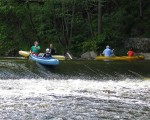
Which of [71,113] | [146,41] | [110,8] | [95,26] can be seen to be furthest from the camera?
[110,8]

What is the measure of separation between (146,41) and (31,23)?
10.8m

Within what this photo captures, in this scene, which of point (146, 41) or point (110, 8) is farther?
point (110, 8)

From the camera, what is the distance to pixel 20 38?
38.7 m

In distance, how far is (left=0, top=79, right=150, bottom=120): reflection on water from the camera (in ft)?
38.9

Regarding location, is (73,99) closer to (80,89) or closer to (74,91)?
(74,91)

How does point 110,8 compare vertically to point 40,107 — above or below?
above

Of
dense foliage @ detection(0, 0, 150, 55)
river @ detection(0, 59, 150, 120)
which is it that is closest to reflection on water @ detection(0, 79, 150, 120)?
river @ detection(0, 59, 150, 120)

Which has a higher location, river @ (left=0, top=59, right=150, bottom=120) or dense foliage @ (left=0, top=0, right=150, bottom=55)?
dense foliage @ (left=0, top=0, right=150, bottom=55)

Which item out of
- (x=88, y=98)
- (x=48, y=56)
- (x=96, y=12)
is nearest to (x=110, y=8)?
(x=96, y=12)

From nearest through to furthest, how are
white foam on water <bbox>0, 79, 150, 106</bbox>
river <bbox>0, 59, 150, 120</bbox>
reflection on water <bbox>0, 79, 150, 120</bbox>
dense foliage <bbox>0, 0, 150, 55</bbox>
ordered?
reflection on water <bbox>0, 79, 150, 120</bbox>, river <bbox>0, 59, 150, 120</bbox>, white foam on water <bbox>0, 79, 150, 106</bbox>, dense foliage <bbox>0, 0, 150, 55</bbox>

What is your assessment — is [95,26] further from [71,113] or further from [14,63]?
[71,113]

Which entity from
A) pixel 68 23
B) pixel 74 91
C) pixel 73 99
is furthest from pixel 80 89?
pixel 68 23

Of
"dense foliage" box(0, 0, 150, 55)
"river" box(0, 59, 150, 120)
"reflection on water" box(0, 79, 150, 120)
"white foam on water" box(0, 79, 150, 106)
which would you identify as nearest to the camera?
"reflection on water" box(0, 79, 150, 120)

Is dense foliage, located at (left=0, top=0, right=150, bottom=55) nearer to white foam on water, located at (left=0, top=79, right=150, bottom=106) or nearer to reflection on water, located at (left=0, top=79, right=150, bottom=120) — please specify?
white foam on water, located at (left=0, top=79, right=150, bottom=106)
